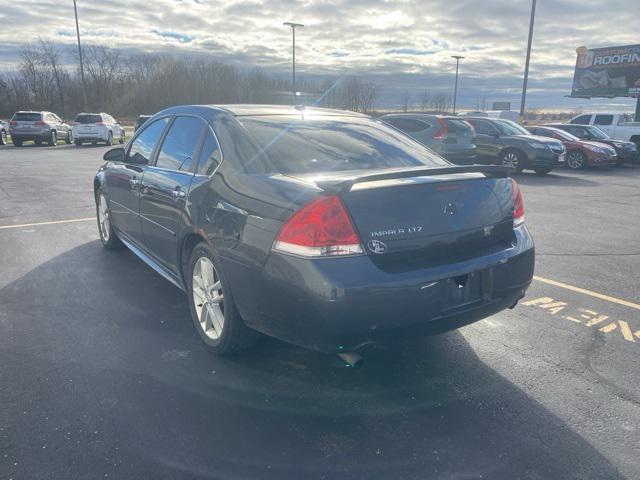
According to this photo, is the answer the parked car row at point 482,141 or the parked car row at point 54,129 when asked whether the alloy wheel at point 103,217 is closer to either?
the parked car row at point 482,141

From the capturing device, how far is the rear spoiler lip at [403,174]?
2730 mm

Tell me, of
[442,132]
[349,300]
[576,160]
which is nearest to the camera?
[349,300]

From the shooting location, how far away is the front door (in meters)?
4.63

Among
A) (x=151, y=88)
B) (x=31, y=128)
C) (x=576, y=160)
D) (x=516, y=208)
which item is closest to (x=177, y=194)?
(x=516, y=208)

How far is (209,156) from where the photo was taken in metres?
3.58

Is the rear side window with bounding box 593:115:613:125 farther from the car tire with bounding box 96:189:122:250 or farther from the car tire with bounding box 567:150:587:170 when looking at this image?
the car tire with bounding box 96:189:122:250

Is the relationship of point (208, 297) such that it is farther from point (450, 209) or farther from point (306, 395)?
point (450, 209)

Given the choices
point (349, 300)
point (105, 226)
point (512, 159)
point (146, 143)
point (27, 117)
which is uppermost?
point (146, 143)

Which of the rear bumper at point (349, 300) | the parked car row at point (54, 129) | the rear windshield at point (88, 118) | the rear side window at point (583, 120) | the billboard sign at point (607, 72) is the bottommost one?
the parked car row at point (54, 129)

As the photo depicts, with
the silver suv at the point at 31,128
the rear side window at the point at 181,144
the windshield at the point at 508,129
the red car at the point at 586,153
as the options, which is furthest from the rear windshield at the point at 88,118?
the rear side window at the point at 181,144

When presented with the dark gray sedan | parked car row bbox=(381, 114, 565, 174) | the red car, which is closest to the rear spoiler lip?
the dark gray sedan

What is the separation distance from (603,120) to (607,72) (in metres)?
18.2

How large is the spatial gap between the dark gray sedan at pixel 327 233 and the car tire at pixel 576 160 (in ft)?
50.5

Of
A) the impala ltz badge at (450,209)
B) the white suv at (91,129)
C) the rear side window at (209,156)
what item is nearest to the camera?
the impala ltz badge at (450,209)
